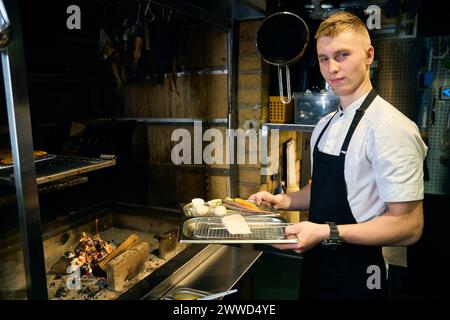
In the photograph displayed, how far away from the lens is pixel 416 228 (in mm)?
1488

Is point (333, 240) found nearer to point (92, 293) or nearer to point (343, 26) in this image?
point (343, 26)

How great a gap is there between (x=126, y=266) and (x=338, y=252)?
60.0 inches

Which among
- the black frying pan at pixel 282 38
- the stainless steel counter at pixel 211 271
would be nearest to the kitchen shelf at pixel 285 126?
the black frying pan at pixel 282 38

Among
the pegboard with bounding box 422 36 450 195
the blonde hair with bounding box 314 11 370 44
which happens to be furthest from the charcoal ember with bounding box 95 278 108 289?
the pegboard with bounding box 422 36 450 195

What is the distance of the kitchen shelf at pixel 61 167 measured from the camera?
5.25ft

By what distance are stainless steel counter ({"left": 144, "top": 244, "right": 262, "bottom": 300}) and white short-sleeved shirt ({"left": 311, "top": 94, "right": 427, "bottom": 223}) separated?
106 cm

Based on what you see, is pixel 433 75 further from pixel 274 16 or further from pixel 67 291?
pixel 67 291

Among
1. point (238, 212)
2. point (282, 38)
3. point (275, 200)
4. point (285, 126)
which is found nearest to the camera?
point (238, 212)

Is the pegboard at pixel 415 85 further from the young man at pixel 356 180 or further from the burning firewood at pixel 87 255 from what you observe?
the burning firewood at pixel 87 255

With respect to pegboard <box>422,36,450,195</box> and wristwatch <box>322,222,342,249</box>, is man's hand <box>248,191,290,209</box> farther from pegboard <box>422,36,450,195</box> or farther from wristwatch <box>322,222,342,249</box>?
pegboard <box>422,36,450,195</box>

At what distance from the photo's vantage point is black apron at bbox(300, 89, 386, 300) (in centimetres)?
168

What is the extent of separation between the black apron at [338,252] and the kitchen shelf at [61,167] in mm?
1306

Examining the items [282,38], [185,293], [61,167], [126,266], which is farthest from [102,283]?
[282,38]

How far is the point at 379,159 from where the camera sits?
147 centimetres
